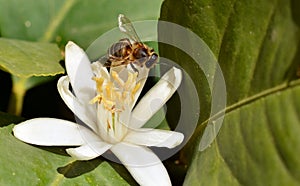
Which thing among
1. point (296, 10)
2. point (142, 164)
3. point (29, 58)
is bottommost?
point (142, 164)

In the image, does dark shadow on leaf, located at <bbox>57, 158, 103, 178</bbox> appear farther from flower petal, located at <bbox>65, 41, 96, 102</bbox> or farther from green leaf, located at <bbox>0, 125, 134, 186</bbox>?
flower petal, located at <bbox>65, 41, 96, 102</bbox>

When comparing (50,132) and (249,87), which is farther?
(50,132)

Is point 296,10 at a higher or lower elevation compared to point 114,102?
higher

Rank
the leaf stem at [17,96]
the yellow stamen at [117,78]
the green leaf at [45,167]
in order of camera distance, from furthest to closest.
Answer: the leaf stem at [17,96] < the yellow stamen at [117,78] < the green leaf at [45,167]

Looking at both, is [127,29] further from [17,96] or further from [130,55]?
[17,96]

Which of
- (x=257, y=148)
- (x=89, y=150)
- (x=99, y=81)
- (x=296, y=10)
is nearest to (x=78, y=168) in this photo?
(x=89, y=150)

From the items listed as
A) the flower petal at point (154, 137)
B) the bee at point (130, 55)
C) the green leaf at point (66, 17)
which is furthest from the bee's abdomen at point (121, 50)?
the green leaf at point (66, 17)

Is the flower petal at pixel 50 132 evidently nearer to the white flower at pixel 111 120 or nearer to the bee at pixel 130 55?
the white flower at pixel 111 120

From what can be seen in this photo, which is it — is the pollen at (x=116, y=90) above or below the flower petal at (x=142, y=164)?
above
